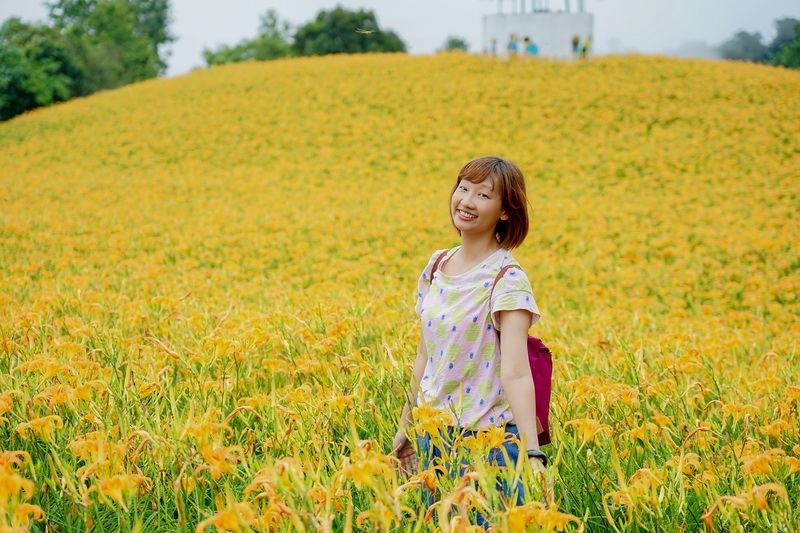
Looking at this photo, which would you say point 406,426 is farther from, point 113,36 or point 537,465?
point 113,36

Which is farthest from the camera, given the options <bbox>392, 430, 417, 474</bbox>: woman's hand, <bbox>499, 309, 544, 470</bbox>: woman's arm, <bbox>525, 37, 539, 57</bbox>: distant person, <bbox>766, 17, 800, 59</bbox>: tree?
<bbox>766, 17, 800, 59</bbox>: tree

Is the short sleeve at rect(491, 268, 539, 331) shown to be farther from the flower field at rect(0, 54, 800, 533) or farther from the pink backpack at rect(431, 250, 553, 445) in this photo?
the flower field at rect(0, 54, 800, 533)

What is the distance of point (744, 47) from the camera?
57781mm

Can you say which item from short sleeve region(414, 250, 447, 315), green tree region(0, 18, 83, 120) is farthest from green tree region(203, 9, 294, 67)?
short sleeve region(414, 250, 447, 315)

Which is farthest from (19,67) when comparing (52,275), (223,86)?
(52,275)

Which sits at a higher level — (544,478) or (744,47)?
(744,47)

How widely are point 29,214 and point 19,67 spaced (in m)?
17.9

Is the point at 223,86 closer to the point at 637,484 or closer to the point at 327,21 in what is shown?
the point at 327,21

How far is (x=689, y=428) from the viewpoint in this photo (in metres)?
2.32

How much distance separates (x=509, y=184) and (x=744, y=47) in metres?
66.3

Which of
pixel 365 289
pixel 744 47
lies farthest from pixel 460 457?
pixel 744 47

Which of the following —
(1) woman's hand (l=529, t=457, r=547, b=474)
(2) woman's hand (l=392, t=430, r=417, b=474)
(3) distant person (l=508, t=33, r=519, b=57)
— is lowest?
(2) woman's hand (l=392, t=430, r=417, b=474)

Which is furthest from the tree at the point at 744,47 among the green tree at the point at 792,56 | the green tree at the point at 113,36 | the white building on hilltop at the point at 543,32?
the green tree at the point at 113,36

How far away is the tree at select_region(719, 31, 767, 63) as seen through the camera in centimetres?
5447
